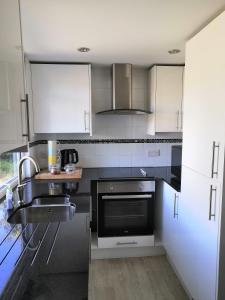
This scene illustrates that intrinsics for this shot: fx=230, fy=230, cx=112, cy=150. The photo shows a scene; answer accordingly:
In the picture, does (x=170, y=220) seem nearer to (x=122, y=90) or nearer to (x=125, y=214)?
(x=125, y=214)

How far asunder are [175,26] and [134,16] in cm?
36

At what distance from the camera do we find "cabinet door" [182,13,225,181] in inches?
56.1

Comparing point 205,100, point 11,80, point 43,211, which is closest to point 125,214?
point 43,211

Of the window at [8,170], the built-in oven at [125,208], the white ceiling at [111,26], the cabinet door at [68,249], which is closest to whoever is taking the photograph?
the cabinet door at [68,249]

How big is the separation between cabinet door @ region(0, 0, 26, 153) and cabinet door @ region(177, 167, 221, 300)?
125 centimetres

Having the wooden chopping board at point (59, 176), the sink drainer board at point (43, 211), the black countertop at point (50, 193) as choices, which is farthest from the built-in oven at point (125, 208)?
the sink drainer board at point (43, 211)

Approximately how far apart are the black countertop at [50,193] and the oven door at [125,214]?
253 millimetres

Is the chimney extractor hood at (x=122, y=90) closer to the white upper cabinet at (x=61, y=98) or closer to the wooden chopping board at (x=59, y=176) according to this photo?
the white upper cabinet at (x=61, y=98)

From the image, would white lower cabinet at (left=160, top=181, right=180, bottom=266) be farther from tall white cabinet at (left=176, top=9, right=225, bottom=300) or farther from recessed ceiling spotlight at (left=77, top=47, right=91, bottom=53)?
recessed ceiling spotlight at (left=77, top=47, right=91, bottom=53)

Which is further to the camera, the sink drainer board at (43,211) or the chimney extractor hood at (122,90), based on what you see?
the chimney extractor hood at (122,90)

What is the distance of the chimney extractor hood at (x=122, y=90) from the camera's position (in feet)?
8.89

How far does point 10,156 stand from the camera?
2377 millimetres

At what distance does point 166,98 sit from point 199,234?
1608mm

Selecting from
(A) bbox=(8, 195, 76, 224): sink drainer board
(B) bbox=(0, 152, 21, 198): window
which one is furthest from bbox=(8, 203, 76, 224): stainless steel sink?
(B) bbox=(0, 152, 21, 198): window
